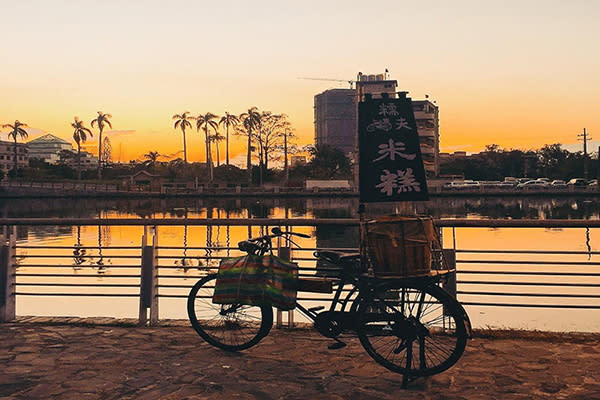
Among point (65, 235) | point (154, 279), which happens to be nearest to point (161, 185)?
point (65, 235)

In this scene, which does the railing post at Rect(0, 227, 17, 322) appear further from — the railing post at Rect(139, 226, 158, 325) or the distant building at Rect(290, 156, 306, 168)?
the distant building at Rect(290, 156, 306, 168)

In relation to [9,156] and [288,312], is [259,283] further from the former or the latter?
[9,156]

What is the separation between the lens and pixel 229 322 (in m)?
5.82

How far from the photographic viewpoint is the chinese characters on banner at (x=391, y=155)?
224 inches

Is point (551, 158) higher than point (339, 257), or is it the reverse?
point (551, 158)

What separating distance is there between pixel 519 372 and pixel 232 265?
249cm

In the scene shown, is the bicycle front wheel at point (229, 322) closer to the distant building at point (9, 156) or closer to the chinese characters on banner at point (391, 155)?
the chinese characters on banner at point (391, 155)

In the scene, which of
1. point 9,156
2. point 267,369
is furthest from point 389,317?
point 9,156

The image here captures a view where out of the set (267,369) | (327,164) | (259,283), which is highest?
(327,164)

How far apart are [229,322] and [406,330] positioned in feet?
6.07

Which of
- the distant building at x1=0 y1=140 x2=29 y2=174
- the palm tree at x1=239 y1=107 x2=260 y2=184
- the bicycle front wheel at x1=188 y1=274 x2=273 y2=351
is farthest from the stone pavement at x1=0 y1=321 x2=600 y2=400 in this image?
the distant building at x1=0 y1=140 x2=29 y2=174

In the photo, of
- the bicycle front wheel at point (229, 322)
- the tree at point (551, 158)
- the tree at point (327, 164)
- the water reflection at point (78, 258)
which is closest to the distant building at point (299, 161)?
the tree at point (327, 164)

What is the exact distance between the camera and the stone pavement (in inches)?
175

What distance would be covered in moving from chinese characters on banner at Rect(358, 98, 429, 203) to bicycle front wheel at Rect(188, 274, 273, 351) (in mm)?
1455
